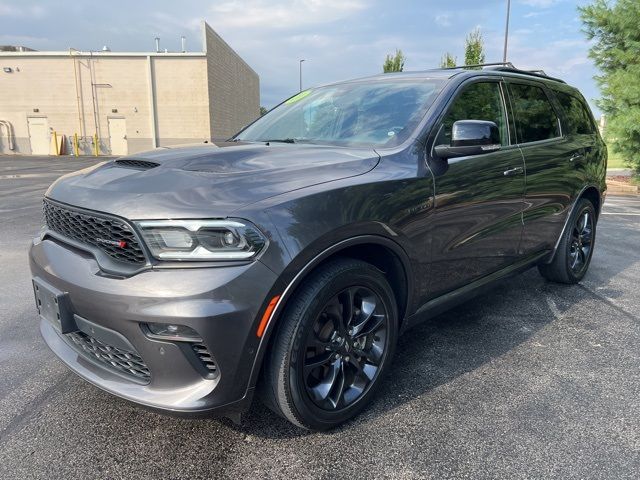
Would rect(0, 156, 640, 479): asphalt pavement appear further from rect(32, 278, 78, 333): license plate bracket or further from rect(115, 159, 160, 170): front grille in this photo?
rect(115, 159, 160, 170): front grille

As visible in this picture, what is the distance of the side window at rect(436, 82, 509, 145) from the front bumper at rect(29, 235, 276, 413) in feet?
5.19

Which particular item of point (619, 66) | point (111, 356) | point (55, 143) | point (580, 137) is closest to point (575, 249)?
point (580, 137)

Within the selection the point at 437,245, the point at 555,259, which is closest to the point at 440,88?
the point at 437,245

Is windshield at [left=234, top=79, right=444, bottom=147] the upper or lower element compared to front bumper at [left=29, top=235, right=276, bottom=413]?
upper

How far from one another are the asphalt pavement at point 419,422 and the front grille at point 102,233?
3.08 ft

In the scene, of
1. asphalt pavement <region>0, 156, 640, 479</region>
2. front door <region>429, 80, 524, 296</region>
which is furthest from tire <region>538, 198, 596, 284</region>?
front door <region>429, 80, 524, 296</region>

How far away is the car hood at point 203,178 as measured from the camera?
1.99 meters

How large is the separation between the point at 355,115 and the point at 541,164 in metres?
1.56

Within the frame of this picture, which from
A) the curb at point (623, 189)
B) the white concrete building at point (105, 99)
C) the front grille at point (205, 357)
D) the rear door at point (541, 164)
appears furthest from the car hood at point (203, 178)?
the white concrete building at point (105, 99)

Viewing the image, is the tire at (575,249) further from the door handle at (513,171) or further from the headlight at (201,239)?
the headlight at (201,239)

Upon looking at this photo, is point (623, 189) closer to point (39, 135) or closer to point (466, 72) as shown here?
point (466, 72)

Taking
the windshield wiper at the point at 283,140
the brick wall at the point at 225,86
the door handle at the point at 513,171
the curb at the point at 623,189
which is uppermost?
the brick wall at the point at 225,86

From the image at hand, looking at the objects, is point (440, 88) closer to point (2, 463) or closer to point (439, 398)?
point (439, 398)

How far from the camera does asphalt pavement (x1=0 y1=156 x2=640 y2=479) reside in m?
2.17
